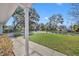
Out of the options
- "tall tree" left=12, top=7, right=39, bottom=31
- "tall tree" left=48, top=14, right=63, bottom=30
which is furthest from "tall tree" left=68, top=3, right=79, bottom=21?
"tall tree" left=12, top=7, right=39, bottom=31

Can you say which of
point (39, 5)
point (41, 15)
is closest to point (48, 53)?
point (41, 15)

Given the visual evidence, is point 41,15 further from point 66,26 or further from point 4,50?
point 4,50

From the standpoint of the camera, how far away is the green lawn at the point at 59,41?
1361 millimetres

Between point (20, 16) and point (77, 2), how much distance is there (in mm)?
593

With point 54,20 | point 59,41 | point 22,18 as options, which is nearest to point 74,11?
point 54,20

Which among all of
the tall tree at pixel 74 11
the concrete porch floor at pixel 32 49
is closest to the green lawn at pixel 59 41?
the concrete porch floor at pixel 32 49

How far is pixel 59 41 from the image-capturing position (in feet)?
4.50

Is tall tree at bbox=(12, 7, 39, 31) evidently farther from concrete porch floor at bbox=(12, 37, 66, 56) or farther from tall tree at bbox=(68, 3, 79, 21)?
tall tree at bbox=(68, 3, 79, 21)

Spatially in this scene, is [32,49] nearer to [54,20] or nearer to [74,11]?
[54,20]

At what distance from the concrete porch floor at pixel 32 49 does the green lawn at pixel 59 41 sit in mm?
40

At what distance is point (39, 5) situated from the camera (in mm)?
1388

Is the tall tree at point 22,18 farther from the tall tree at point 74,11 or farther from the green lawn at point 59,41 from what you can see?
the tall tree at point 74,11

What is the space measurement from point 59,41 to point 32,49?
283 mm

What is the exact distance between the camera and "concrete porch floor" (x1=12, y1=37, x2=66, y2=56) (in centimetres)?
137
